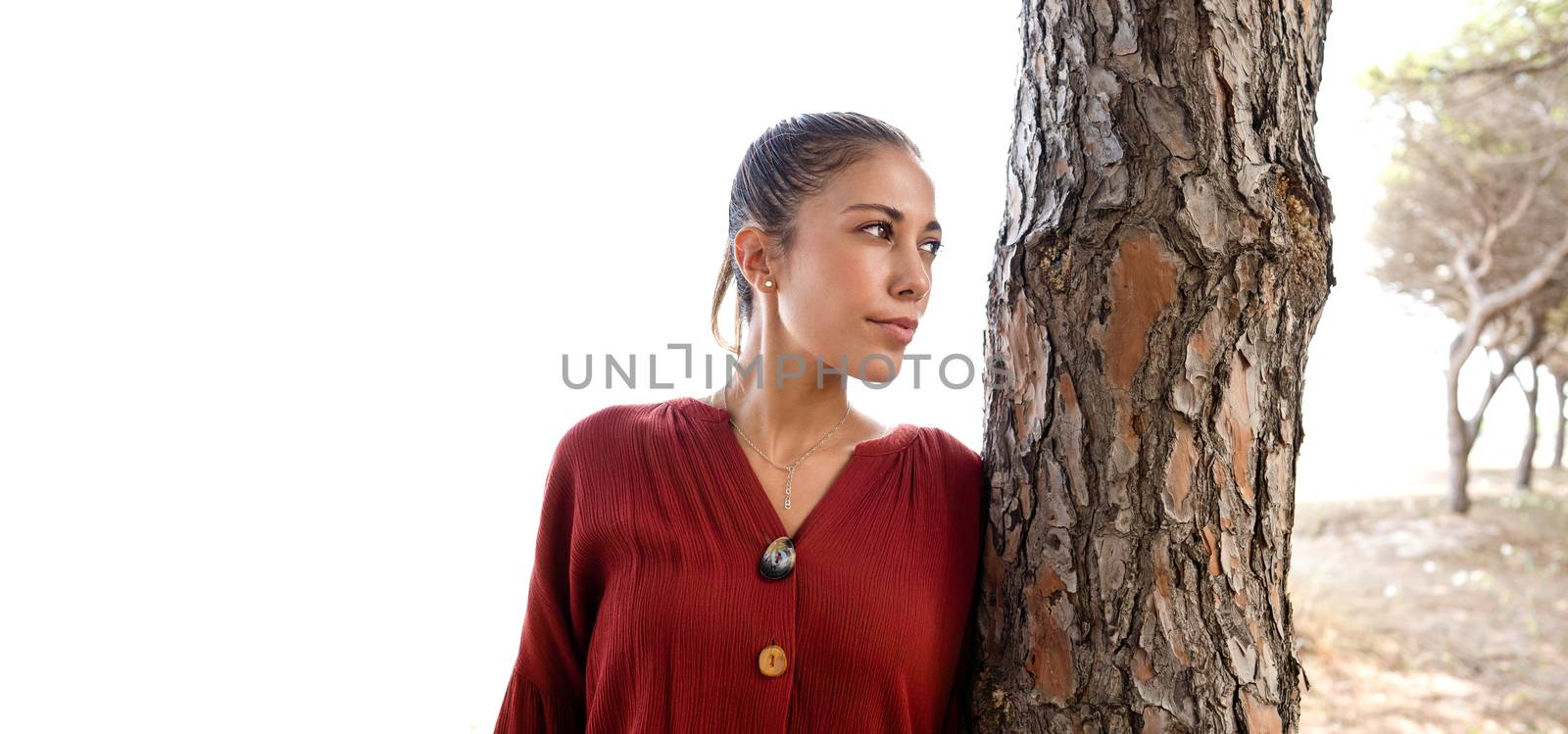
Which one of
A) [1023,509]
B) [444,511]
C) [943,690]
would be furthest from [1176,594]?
[444,511]

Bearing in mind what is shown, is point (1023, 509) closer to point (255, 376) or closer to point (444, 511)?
point (444, 511)

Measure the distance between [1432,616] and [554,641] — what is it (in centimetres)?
822

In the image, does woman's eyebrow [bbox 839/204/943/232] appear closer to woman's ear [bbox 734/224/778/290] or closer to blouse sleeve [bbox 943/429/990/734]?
woman's ear [bbox 734/224/778/290]

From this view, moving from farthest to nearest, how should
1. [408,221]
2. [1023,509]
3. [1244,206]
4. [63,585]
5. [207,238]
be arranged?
[408,221] → [207,238] → [63,585] → [1023,509] → [1244,206]

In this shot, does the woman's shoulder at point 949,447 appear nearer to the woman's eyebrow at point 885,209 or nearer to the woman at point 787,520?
the woman at point 787,520

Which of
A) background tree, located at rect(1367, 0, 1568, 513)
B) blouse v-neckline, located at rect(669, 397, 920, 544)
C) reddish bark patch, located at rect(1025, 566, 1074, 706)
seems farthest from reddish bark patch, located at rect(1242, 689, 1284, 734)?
background tree, located at rect(1367, 0, 1568, 513)

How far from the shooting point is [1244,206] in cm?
138

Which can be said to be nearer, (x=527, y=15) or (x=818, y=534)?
Answer: (x=818, y=534)

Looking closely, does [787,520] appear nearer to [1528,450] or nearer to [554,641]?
[554,641]

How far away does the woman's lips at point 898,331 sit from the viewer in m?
1.61

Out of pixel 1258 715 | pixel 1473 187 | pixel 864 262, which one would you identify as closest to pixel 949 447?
pixel 864 262

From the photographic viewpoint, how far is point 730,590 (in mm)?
1571

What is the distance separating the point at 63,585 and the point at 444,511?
2.52m

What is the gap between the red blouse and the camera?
1.55 m
